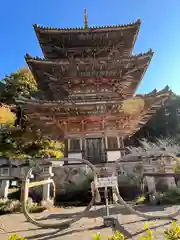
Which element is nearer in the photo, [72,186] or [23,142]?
[72,186]

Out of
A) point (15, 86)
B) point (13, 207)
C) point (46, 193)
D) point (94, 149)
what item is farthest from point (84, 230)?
point (15, 86)

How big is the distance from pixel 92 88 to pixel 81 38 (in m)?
3.73

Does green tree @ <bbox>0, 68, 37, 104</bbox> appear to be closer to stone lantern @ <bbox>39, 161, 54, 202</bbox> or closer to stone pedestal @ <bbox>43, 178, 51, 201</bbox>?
stone lantern @ <bbox>39, 161, 54, 202</bbox>

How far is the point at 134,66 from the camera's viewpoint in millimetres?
11242

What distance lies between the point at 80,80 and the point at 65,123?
3.17m

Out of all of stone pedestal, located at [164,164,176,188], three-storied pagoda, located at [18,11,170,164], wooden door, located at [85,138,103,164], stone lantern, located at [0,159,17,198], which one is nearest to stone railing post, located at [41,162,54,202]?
stone lantern, located at [0,159,17,198]

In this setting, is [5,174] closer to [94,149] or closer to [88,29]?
[94,149]

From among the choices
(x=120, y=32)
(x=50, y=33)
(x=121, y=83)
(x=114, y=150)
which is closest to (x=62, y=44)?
(x=50, y=33)

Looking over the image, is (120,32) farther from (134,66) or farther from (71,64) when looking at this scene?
(71,64)

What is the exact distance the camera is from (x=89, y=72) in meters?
11.2

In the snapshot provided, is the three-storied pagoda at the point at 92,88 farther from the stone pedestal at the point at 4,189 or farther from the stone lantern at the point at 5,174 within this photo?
the stone pedestal at the point at 4,189

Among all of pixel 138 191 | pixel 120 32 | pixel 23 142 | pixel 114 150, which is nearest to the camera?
pixel 138 191

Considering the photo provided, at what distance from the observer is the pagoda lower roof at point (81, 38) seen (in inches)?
458

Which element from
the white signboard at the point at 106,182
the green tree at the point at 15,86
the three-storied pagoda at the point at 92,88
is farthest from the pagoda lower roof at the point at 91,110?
the green tree at the point at 15,86
